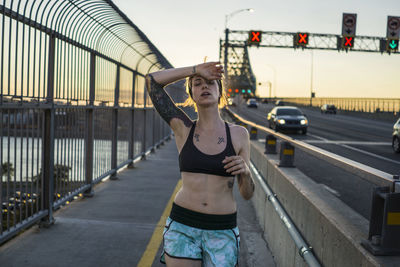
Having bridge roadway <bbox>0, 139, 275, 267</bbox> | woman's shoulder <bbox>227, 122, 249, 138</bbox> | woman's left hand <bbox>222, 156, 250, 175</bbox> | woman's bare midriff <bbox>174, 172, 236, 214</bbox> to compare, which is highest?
woman's shoulder <bbox>227, 122, 249, 138</bbox>

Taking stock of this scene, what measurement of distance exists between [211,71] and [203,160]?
20.3 inches

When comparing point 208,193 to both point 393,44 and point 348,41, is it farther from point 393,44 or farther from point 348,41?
point 348,41

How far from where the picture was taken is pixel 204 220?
2.65m

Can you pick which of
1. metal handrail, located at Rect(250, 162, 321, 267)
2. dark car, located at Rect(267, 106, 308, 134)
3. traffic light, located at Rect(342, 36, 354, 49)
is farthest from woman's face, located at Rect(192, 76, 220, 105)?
traffic light, located at Rect(342, 36, 354, 49)

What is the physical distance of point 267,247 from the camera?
5.81 m

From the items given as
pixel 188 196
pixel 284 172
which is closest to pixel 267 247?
pixel 284 172

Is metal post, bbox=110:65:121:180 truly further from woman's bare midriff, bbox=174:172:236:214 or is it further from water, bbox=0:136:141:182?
woman's bare midriff, bbox=174:172:236:214

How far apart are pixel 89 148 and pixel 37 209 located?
97.0 inches

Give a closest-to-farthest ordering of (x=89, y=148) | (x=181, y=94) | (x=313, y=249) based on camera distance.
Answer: (x=313, y=249) → (x=89, y=148) → (x=181, y=94)

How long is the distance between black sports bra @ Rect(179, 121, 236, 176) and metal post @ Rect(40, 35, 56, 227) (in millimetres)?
3940

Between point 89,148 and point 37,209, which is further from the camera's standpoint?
point 89,148

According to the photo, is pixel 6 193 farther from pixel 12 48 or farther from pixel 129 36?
pixel 129 36

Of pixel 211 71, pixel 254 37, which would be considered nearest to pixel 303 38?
pixel 254 37

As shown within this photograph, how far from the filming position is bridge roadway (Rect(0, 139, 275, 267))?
515 cm
